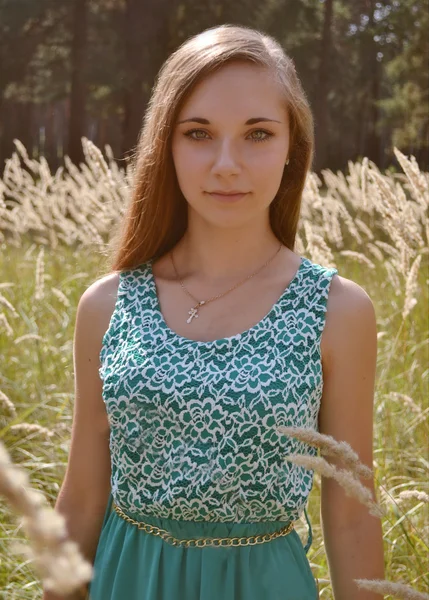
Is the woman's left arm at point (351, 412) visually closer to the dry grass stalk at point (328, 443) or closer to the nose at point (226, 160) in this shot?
the nose at point (226, 160)

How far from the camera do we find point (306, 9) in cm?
1620

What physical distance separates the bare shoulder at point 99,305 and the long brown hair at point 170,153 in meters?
0.07

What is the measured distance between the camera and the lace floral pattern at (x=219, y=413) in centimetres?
150

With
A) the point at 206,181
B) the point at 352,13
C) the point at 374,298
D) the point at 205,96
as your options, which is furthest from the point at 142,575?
the point at 352,13

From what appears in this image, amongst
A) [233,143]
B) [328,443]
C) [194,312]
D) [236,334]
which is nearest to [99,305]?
[194,312]

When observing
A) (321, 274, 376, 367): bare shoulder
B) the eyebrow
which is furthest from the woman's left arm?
the eyebrow

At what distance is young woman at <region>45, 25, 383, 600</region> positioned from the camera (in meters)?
1.52

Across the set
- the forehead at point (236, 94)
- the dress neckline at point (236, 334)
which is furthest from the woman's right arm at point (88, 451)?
the forehead at point (236, 94)

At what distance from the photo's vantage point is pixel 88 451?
5.65ft

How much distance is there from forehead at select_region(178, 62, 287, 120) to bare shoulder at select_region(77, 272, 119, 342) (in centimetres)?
40

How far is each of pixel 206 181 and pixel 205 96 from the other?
6.7 inches

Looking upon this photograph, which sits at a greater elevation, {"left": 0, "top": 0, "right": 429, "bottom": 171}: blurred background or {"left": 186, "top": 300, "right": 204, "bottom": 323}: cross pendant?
{"left": 0, "top": 0, "right": 429, "bottom": 171}: blurred background

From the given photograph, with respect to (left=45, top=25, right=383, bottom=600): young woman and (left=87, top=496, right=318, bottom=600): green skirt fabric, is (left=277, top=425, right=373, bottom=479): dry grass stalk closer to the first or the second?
(left=45, top=25, right=383, bottom=600): young woman

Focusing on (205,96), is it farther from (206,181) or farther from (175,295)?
(175,295)
